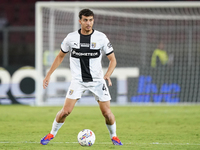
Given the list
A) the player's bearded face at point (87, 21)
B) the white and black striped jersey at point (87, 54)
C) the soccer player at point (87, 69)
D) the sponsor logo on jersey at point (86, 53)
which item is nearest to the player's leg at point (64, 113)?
the soccer player at point (87, 69)

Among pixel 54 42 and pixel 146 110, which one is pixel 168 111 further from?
pixel 54 42

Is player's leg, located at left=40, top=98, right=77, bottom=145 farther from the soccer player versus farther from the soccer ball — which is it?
the soccer ball

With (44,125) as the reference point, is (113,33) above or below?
above

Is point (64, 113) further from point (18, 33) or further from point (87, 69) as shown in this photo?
point (18, 33)

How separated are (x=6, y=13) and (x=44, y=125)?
534 inches

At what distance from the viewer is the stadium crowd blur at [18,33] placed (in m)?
19.4

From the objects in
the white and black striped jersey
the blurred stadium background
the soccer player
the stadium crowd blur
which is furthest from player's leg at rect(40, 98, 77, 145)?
the stadium crowd blur

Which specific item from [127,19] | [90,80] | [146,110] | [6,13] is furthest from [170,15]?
[6,13]

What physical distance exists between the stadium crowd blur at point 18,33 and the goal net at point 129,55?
603cm

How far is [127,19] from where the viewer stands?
1395cm

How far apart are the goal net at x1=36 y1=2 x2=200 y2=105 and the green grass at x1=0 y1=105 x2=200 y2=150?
0.69 metres

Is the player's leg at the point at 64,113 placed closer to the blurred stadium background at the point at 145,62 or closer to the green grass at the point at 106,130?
the green grass at the point at 106,130

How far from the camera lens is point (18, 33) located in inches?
815

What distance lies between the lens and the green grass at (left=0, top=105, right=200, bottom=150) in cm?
→ 607
